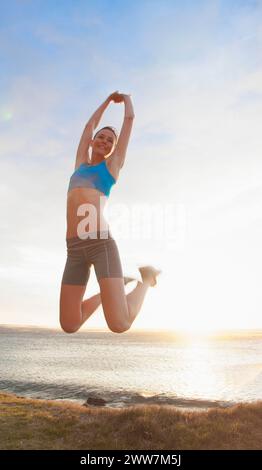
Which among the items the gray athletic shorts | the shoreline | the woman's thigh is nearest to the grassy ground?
the woman's thigh

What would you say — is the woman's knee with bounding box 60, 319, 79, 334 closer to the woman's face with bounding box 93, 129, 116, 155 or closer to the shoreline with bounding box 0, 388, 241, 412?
the woman's face with bounding box 93, 129, 116, 155

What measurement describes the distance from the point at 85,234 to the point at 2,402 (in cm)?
3327

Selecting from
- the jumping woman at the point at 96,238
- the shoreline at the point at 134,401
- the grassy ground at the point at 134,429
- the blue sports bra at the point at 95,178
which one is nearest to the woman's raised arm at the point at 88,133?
the jumping woman at the point at 96,238

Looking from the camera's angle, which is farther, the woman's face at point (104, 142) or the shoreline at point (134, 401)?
the shoreline at point (134, 401)

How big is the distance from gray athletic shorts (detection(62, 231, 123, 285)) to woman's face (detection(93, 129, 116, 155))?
133cm

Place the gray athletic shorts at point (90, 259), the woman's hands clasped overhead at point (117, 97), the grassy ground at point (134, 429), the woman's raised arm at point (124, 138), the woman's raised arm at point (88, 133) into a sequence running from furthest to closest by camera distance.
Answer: the grassy ground at point (134, 429)
the woman's raised arm at point (88, 133)
the woman's hands clasped overhead at point (117, 97)
the woman's raised arm at point (124, 138)
the gray athletic shorts at point (90, 259)

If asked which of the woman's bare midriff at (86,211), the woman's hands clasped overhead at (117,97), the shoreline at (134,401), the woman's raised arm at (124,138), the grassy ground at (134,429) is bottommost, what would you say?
the grassy ground at (134,429)

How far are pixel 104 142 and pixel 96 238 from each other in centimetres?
153

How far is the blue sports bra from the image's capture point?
630 centimetres

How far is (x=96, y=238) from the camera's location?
6191mm

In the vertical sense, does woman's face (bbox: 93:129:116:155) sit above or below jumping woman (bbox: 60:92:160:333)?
above

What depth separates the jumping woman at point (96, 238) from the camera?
6035 mm

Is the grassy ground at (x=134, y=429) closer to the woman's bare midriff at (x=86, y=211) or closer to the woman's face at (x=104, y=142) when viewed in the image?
the woman's bare midriff at (x=86, y=211)
